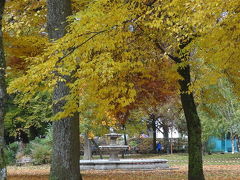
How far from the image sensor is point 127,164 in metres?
25.3

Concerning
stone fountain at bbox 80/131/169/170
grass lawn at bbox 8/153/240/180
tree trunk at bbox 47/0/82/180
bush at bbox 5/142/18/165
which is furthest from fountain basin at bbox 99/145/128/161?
tree trunk at bbox 47/0/82/180

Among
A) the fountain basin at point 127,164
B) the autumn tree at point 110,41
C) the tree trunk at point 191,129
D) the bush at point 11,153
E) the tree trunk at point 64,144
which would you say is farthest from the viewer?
the bush at point 11,153

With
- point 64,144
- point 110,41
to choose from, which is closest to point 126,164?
point 64,144

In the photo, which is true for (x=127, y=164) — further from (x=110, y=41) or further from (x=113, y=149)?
(x=110, y=41)

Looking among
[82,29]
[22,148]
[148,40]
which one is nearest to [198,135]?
[148,40]

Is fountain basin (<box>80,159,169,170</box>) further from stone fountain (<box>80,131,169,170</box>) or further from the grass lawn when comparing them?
the grass lawn

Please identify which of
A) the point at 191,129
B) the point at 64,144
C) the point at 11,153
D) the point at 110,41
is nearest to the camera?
the point at 110,41

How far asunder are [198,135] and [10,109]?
1191 cm

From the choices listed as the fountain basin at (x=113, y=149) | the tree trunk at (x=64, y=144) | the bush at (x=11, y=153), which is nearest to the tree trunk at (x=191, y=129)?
the tree trunk at (x=64, y=144)

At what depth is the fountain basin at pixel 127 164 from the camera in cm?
2511

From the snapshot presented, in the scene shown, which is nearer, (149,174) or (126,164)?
(149,174)

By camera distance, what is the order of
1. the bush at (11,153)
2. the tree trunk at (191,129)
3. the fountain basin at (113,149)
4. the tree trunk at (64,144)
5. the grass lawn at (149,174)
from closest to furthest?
the tree trunk at (64,144) < the tree trunk at (191,129) < the grass lawn at (149,174) < the fountain basin at (113,149) < the bush at (11,153)

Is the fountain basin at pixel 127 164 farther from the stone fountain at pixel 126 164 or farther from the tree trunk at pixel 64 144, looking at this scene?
the tree trunk at pixel 64 144

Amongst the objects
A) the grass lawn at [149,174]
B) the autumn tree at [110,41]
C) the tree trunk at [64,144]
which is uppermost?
the autumn tree at [110,41]
